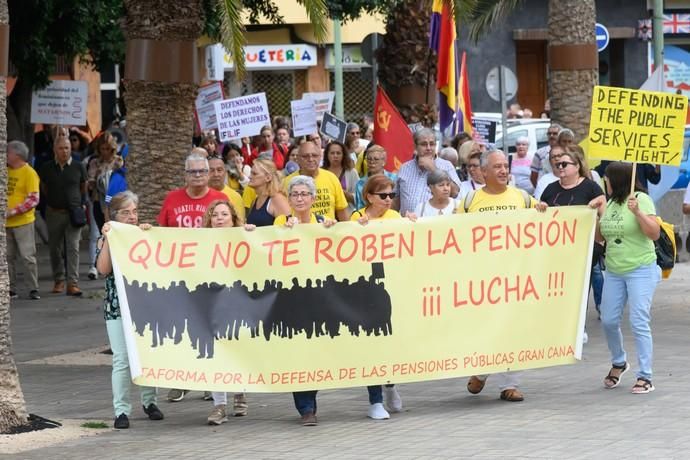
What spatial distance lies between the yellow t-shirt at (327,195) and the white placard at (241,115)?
697 cm

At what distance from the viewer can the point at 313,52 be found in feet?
132

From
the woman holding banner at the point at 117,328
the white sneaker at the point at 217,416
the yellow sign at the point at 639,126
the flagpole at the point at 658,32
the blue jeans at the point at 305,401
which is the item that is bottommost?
the white sneaker at the point at 217,416

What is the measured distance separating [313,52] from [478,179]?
2650 centimetres

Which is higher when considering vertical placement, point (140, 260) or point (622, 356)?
point (140, 260)

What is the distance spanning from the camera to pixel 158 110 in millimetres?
13234

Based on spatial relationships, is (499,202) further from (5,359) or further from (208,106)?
(208,106)

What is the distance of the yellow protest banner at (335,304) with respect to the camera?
9812 mm

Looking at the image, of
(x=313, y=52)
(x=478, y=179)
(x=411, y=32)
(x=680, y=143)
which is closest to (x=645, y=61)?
(x=313, y=52)

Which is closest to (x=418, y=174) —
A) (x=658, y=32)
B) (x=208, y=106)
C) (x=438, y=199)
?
(x=438, y=199)

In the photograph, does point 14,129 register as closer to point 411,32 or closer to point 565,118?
point 411,32

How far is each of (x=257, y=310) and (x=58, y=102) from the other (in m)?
13.5

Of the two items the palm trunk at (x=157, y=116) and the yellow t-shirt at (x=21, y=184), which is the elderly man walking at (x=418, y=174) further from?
the yellow t-shirt at (x=21, y=184)

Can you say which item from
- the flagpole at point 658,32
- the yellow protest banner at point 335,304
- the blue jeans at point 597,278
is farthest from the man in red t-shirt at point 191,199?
the flagpole at point 658,32

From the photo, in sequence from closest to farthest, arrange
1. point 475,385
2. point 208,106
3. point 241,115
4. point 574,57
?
point 475,385 → point 574,57 → point 241,115 → point 208,106
